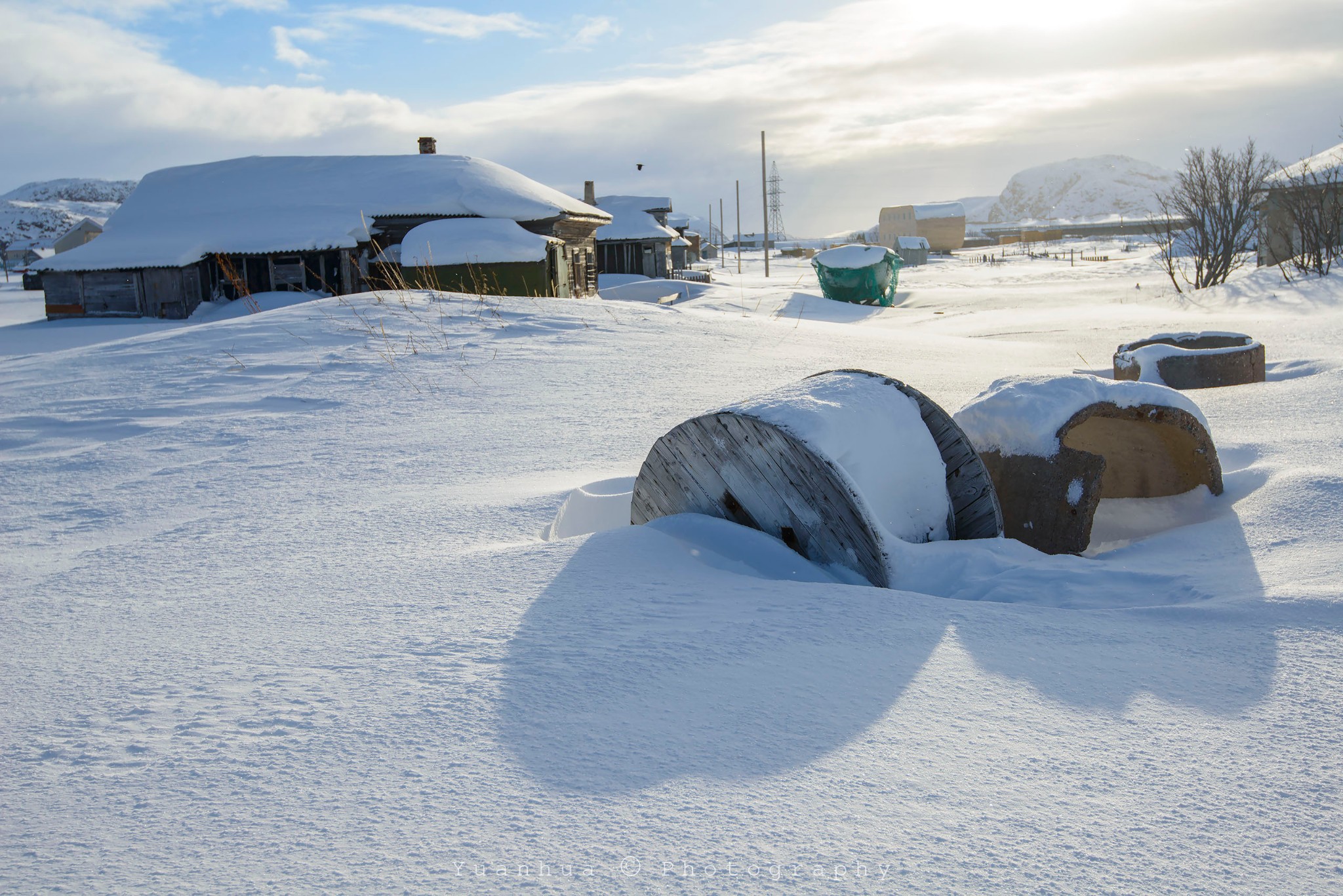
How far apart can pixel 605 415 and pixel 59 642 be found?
12.6 feet

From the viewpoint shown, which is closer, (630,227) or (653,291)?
(653,291)

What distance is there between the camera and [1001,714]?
1.91 metres

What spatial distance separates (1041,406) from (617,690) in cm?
269

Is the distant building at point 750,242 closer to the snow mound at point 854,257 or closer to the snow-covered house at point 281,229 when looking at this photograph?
the snow mound at point 854,257

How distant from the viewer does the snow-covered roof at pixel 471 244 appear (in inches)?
619

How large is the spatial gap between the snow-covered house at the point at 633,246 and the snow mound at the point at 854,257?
13.0m

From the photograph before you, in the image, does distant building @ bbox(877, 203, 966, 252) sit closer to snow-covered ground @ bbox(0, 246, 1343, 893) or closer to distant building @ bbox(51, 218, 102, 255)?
distant building @ bbox(51, 218, 102, 255)

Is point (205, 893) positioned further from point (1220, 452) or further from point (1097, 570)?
point (1220, 452)

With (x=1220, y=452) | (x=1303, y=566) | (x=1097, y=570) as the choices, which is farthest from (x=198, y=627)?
(x=1220, y=452)

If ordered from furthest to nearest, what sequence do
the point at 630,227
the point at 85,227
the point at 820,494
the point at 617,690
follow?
1. the point at 85,227
2. the point at 630,227
3. the point at 820,494
4. the point at 617,690

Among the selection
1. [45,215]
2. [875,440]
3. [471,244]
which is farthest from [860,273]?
[45,215]

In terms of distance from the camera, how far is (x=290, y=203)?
65.6 ft

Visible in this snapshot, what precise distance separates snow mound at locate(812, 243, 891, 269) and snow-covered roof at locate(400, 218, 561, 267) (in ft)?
29.3

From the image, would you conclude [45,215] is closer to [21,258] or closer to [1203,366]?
[21,258]
